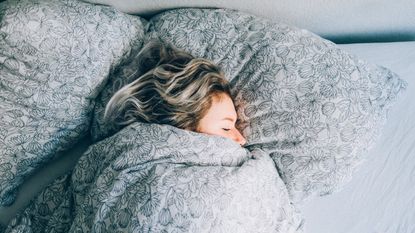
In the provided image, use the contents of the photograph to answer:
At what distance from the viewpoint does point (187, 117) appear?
43.4 inches

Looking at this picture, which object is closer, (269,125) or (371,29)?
(269,125)

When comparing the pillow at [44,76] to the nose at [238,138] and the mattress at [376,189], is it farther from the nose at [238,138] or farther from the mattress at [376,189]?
the nose at [238,138]

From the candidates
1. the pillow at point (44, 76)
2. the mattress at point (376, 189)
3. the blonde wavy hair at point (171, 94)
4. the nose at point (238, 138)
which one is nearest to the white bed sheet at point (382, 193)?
the mattress at point (376, 189)

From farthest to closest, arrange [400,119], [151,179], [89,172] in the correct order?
[400,119], [89,172], [151,179]

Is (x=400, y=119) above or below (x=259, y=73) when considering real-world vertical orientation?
below

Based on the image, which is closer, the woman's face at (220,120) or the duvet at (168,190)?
the duvet at (168,190)

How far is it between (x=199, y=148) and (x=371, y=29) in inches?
30.3

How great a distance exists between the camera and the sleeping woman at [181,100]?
1.11 metres

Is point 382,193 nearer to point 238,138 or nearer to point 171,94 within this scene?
point 238,138

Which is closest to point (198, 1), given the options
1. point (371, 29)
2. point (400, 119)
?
point (371, 29)

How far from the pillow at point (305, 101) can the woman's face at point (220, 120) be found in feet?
0.20

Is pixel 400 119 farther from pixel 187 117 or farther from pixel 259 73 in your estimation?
pixel 187 117

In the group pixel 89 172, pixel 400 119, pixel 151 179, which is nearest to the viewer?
pixel 151 179

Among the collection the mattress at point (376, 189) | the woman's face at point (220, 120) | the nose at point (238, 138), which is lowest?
the mattress at point (376, 189)
